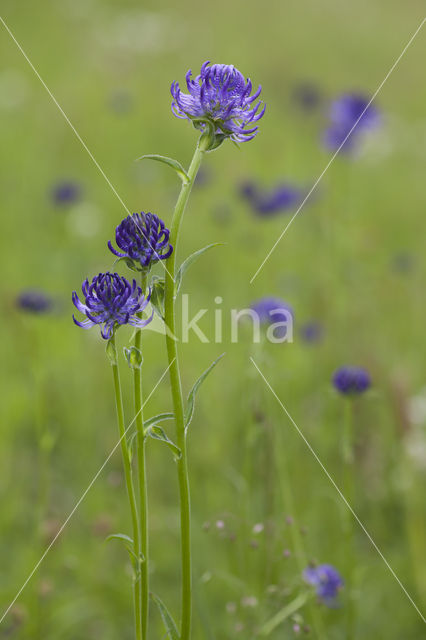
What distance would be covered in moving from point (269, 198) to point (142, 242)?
2.74 m

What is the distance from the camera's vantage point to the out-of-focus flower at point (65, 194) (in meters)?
3.96

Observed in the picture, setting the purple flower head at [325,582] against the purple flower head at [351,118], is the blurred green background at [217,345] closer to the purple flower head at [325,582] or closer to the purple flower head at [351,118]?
the purple flower head at [325,582]

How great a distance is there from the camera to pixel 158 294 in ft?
3.75

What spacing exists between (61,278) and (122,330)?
81cm

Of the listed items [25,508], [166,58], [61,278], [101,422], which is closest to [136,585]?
[25,508]

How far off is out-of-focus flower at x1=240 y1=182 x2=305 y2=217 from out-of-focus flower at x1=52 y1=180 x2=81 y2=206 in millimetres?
Result: 1095

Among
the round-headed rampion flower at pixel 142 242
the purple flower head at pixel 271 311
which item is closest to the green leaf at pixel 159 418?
the round-headed rampion flower at pixel 142 242

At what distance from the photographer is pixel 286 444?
8.86 feet

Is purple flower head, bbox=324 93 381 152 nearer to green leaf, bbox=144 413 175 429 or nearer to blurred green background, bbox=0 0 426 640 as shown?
blurred green background, bbox=0 0 426 640

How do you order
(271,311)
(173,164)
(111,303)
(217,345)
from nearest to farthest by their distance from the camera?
(173,164) < (111,303) < (271,311) < (217,345)

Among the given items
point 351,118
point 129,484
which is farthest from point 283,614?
point 351,118

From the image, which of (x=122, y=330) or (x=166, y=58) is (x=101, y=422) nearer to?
(x=122, y=330)

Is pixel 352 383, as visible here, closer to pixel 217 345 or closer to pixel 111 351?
pixel 111 351

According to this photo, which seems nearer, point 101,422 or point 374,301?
point 101,422
